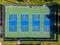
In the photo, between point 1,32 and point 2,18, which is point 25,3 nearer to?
point 2,18

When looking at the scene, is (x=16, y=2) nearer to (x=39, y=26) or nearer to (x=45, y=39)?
(x=39, y=26)

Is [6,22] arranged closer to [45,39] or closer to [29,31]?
[29,31]

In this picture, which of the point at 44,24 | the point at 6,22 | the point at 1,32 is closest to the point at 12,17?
the point at 6,22

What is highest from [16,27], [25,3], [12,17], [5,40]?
[25,3]

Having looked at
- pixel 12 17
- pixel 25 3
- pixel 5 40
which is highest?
pixel 25 3

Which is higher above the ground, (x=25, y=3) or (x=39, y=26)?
(x=25, y=3)

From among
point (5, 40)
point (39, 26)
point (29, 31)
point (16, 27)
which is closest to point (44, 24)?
point (39, 26)

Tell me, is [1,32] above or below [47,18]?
below
